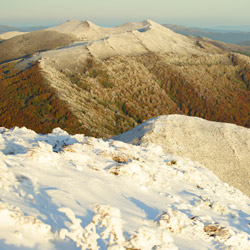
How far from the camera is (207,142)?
156ft

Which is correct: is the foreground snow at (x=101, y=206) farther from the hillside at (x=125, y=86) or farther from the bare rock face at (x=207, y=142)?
the hillside at (x=125, y=86)

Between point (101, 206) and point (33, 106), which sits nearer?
point (101, 206)

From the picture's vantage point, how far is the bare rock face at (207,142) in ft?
141

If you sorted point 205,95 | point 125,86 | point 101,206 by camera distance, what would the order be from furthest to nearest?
point 205,95 < point 125,86 < point 101,206

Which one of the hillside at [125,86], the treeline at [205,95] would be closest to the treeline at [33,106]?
the hillside at [125,86]

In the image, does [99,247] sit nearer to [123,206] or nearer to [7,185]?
[123,206]

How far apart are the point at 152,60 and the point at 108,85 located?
6504 cm

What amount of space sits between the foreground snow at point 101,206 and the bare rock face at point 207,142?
69.2 ft

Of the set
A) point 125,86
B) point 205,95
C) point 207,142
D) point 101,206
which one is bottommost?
point 205,95

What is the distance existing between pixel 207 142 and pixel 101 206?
1611 inches

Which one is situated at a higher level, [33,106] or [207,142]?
[207,142]

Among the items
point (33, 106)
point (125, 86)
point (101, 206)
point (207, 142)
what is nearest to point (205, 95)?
point (125, 86)

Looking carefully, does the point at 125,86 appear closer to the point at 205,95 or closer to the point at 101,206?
the point at 205,95

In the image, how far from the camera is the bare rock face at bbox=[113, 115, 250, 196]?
43125 millimetres
